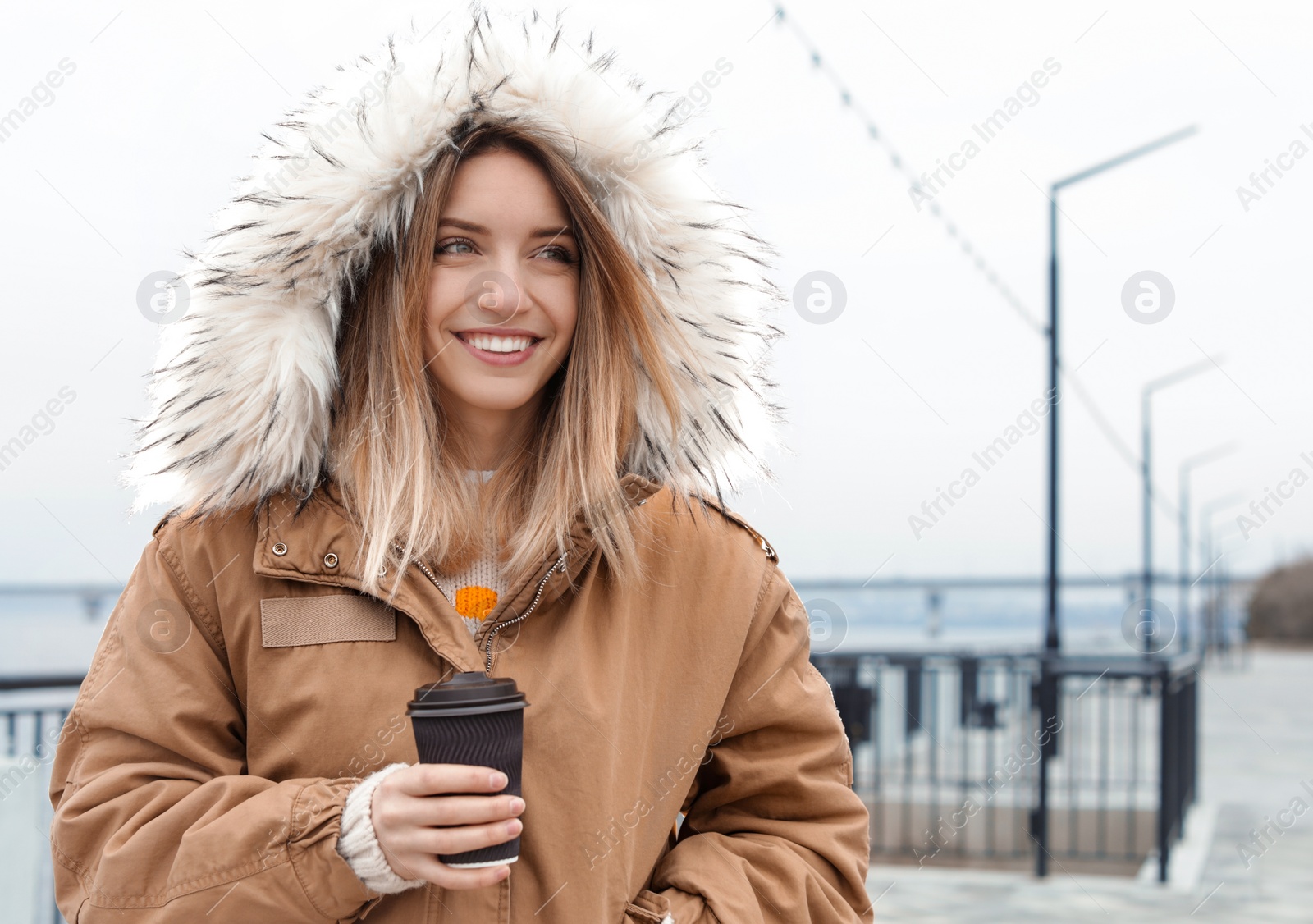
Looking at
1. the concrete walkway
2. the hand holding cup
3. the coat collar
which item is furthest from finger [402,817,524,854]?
the concrete walkway

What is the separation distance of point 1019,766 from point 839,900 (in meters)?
7.26

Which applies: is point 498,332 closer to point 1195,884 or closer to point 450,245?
point 450,245

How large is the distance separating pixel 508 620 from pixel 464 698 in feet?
1.22

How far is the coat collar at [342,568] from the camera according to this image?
65.8 inches

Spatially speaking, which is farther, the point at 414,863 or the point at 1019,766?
the point at 1019,766

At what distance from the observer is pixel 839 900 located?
1908 millimetres

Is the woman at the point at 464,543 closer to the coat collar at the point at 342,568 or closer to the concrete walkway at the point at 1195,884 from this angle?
the coat collar at the point at 342,568

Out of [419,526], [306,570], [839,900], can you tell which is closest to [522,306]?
[419,526]

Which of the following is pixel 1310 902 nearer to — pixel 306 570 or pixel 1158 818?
pixel 1158 818

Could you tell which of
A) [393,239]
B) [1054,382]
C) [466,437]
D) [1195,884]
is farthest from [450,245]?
[1054,382]

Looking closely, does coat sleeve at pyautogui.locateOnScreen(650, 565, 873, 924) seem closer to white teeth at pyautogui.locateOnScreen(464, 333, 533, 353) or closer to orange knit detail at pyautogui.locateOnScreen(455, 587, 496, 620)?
orange knit detail at pyautogui.locateOnScreen(455, 587, 496, 620)

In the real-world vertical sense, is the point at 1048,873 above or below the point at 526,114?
below

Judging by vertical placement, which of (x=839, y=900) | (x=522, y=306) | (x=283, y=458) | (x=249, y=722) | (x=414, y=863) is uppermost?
(x=522, y=306)

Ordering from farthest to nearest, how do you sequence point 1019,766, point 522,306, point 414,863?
1. point 1019,766
2. point 522,306
3. point 414,863
